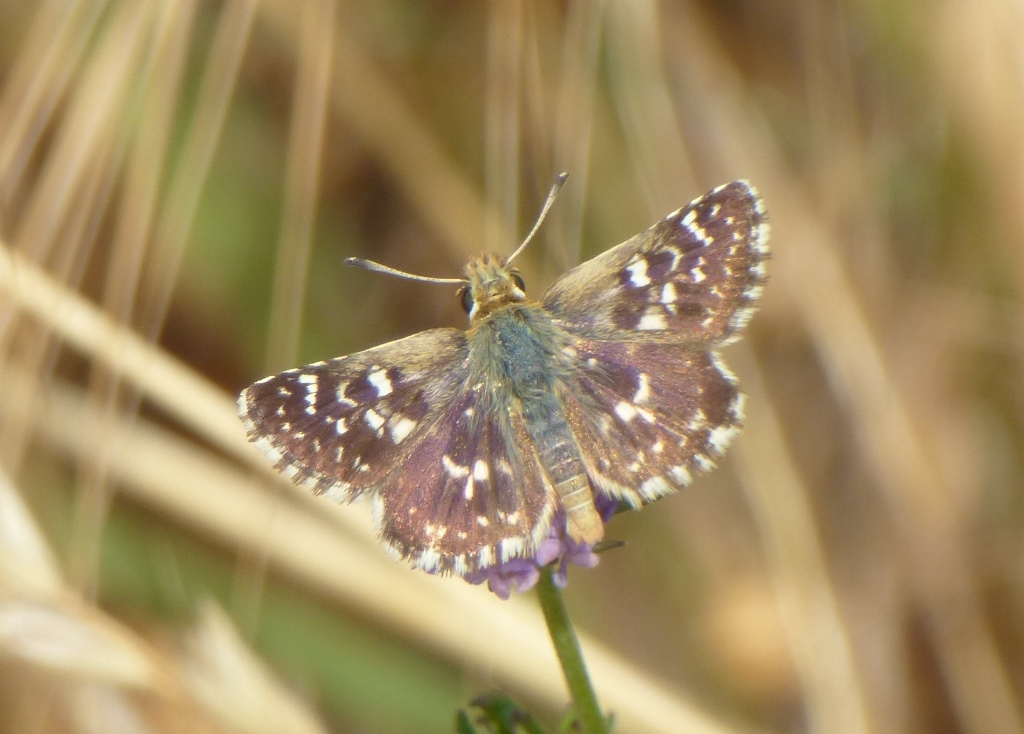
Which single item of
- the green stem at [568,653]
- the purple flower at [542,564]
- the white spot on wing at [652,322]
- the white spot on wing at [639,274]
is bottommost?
the green stem at [568,653]

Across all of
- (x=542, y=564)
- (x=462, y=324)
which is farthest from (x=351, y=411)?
(x=462, y=324)

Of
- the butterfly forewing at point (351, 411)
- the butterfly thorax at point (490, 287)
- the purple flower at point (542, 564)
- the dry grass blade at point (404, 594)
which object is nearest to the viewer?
the purple flower at point (542, 564)

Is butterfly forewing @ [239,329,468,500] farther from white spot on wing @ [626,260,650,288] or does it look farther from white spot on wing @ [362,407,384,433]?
white spot on wing @ [626,260,650,288]

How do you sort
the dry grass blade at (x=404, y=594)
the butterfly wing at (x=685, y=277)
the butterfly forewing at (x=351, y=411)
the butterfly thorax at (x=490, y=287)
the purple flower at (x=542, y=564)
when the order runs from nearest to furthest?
the purple flower at (x=542, y=564), the butterfly forewing at (x=351, y=411), the butterfly wing at (x=685, y=277), the butterfly thorax at (x=490, y=287), the dry grass blade at (x=404, y=594)

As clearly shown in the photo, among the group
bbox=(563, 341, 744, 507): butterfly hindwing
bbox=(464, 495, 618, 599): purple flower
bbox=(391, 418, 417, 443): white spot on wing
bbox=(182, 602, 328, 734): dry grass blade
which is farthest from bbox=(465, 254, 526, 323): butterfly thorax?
bbox=(182, 602, 328, 734): dry grass blade

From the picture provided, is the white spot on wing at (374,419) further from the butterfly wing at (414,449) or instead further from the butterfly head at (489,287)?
the butterfly head at (489,287)

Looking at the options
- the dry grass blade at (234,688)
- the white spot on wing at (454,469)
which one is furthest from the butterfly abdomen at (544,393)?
the dry grass blade at (234,688)

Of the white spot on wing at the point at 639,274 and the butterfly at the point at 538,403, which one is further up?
the white spot on wing at the point at 639,274

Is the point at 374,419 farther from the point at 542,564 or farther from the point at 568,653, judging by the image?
the point at 568,653
